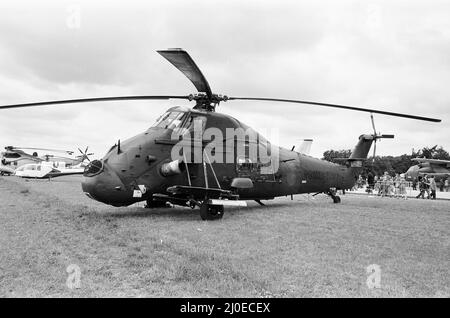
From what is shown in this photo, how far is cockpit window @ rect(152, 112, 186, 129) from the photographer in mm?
11391

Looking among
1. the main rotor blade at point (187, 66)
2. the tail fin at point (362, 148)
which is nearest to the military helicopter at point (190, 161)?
the main rotor blade at point (187, 66)

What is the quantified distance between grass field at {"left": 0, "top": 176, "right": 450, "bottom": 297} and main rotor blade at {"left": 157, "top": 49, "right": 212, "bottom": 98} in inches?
152

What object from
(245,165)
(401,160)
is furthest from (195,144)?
(401,160)

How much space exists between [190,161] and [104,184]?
103 inches

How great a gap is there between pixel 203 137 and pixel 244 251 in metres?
5.62

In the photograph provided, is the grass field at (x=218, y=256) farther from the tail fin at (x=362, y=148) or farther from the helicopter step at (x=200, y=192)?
the tail fin at (x=362, y=148)

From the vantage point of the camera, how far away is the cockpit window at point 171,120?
11.4 metres

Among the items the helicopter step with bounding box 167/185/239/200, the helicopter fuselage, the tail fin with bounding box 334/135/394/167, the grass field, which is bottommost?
the grass field

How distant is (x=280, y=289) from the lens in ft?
15.1

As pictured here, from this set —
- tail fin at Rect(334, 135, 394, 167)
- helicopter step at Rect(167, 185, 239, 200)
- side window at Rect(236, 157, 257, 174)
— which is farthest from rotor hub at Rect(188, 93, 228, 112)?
tail fin at Rect(334, 135, 394, 167)

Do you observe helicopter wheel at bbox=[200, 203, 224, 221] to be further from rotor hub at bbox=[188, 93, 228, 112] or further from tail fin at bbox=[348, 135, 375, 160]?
tail fin at bbox=[348, 135, 375, 160]

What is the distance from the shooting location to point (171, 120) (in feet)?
37.5

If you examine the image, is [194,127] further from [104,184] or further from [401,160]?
[401,160]

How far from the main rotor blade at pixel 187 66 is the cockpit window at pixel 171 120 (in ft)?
3.46
